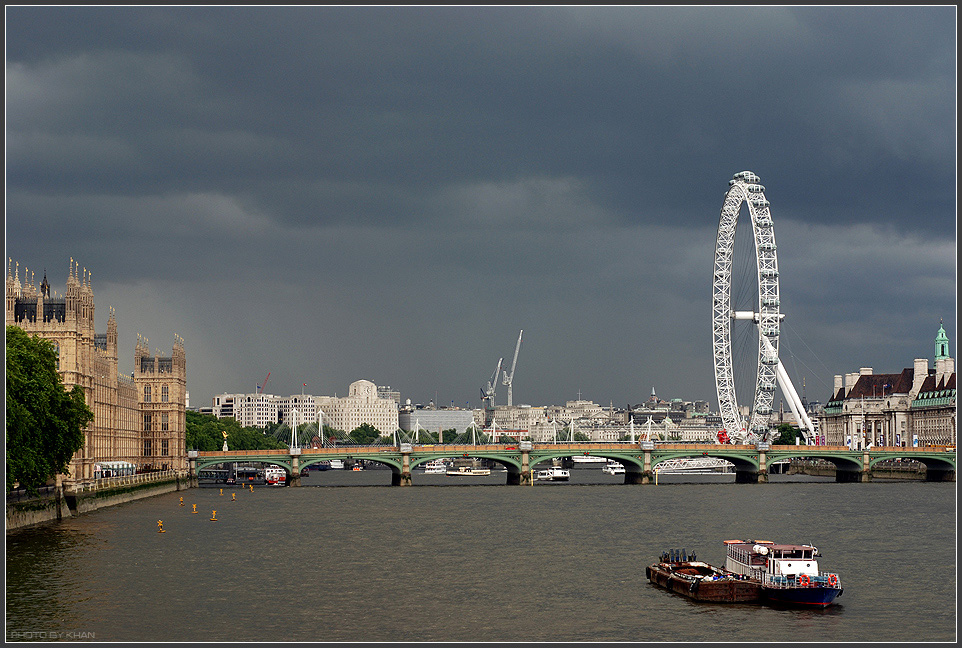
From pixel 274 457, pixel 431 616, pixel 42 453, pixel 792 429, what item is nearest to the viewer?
pixel 431 616

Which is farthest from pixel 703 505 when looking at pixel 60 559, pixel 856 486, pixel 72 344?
pixel 60 559

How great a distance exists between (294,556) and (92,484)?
92.7ft

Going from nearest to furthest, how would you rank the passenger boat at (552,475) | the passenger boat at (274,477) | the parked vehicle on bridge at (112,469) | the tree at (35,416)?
the tree at (35,416) → the parked vehicle on bridge at (112,469) → the passenger boat at (274,477) → the passenger boat at (552,475)

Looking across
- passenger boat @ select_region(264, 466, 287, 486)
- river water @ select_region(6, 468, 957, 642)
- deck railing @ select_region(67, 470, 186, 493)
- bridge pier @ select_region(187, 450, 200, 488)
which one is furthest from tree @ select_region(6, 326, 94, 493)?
passenger boat @ select_region(264, 466, 287, 486)

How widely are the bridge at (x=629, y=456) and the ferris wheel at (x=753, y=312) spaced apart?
406 centimetres

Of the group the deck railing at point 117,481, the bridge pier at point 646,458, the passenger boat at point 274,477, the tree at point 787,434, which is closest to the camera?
the deck railing at point 117,481

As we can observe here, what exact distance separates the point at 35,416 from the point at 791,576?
118ft

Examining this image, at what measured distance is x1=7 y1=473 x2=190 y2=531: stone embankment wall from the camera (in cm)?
5769

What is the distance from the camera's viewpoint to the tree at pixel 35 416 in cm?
Result: 5328

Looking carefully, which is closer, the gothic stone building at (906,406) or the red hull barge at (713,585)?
the red hull barge at (713,585)

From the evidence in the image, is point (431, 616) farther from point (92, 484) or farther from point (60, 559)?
point (92, 484)

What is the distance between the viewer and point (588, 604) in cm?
3931

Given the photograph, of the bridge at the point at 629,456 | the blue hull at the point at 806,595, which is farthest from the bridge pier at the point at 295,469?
the blue hull at the point at 806,595

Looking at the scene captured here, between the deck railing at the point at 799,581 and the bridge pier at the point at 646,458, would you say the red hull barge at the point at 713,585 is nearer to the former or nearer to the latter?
the deck railing at the point at 799,581
